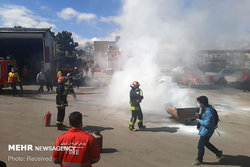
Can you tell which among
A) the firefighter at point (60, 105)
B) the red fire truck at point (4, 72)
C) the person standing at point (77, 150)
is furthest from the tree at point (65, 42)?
the person standing at point (77, 150)

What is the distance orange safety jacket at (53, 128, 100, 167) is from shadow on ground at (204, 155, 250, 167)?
3310 millimetres

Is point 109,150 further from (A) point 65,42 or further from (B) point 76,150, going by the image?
(A) point 65,42

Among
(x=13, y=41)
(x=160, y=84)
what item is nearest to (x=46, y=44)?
(x=13, y=41)

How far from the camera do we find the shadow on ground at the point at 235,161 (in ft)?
15.5

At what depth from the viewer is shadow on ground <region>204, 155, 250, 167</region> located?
4.72 metres

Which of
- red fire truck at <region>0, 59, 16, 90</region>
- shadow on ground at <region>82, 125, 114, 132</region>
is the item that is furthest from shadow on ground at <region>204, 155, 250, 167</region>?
red fire truck at <region>0, 59, 16, 90</region>

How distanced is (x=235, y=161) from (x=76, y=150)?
4114 mm

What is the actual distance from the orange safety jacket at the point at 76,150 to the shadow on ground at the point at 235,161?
3310mm

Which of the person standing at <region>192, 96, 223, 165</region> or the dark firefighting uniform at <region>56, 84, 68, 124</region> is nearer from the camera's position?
the person standing at <region>192, 96, 223, 165</region>

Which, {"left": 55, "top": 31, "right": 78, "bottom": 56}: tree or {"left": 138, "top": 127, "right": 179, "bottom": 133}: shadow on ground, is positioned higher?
{"left": 55, "top": 31, "right": 78, "bottom": 56}: tree

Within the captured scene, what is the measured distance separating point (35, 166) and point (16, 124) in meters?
3.41

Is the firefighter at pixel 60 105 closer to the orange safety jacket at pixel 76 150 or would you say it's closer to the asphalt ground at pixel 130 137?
the asphalt ground at pixel 130 137

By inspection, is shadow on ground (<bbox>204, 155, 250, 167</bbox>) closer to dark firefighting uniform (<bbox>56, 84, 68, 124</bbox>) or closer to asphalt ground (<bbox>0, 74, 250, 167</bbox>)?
asphalt ground (<bbox>0, 74, 250, 167</bbox>)

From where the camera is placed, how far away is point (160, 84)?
11.0 meters
